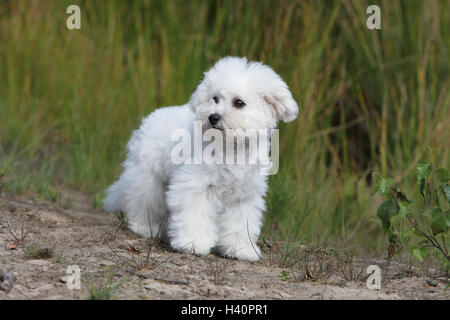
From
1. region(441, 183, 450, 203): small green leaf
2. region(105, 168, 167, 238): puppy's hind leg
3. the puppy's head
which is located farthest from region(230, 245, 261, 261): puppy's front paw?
region(441, 183, 450, 203): small green leaf

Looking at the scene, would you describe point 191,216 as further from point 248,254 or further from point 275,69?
point 275,69

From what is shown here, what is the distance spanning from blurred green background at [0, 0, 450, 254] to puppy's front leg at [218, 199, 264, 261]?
131 cm

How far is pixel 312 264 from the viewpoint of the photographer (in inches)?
173

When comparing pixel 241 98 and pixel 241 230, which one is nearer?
pixel 241 98

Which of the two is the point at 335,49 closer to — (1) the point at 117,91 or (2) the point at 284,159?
(2) the point at 284,159

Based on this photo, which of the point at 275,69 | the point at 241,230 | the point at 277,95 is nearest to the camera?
the point at 277,95

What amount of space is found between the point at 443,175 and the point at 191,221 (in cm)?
167

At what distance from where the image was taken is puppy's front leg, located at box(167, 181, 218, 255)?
4.42 meters

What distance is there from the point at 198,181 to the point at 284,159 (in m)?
2.17

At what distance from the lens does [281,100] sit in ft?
14.7

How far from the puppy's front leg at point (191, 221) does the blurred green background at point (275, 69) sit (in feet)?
5.25

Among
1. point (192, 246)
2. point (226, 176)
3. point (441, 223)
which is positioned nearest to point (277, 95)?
point (226, 176)

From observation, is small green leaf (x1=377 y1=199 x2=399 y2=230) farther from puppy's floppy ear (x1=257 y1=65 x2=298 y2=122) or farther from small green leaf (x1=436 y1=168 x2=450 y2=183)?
puppy's floppy ear (x1=257 y1=65 x2=298 y2=122)
